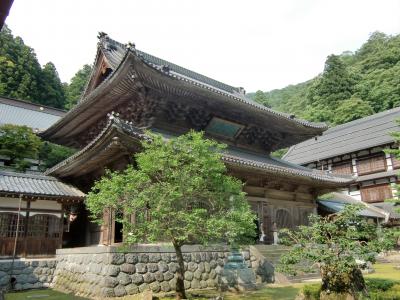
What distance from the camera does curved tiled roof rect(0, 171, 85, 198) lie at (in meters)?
17.1

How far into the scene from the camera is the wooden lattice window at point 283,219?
20312 millimetres

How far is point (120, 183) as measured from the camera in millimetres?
10125

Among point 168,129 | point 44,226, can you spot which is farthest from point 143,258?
point 44,226

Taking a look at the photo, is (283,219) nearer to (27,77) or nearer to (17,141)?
(17,141)

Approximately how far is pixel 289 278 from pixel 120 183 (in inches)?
353

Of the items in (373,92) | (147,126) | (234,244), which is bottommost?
(234,244)

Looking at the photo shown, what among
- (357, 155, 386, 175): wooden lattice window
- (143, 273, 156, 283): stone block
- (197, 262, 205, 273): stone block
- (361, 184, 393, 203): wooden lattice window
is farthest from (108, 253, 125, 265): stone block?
(357, 155, 386, 175): wooden lattice window

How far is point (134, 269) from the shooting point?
39.5 ft

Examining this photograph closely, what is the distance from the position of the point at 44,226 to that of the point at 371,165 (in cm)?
3438

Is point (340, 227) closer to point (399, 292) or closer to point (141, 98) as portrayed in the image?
point (399, 292)

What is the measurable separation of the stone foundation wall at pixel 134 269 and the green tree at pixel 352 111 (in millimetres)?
52490

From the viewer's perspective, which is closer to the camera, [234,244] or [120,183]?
[120,183]

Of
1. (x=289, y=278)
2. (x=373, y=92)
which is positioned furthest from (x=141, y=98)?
(x=373, y=92)

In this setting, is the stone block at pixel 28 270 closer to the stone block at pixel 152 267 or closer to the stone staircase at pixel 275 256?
the stone block at pixel 152 267
